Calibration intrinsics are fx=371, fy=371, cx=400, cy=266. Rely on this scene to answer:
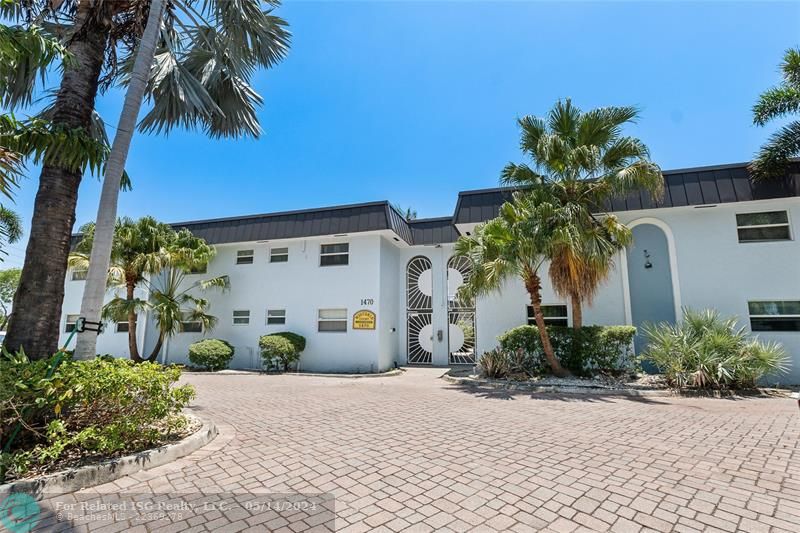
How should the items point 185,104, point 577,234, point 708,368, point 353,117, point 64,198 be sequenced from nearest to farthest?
point 64,198 → point 185,104 → point 708,368 → point 577,234 → point 353,117

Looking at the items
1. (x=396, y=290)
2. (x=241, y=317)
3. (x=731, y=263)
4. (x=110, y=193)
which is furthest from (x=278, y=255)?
(x=731, y=263)

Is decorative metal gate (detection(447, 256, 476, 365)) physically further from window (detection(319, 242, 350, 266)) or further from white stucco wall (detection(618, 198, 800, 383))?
white stucco wall (detection(618, 198, 800, 383))

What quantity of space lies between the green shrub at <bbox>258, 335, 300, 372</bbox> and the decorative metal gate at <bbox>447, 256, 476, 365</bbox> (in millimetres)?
6592

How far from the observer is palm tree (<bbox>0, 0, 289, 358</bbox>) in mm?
4648

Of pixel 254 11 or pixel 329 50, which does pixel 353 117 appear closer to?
pixel 329 50

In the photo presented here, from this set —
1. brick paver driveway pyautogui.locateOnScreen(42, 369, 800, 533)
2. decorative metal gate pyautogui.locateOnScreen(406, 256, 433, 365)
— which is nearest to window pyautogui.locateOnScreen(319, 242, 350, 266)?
decorative metal gate pyautogui.locateOnScreen(406, 256, 433, 365)

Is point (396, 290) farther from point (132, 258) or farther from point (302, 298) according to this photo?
point (132, 258)

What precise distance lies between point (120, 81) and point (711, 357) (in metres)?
14.5

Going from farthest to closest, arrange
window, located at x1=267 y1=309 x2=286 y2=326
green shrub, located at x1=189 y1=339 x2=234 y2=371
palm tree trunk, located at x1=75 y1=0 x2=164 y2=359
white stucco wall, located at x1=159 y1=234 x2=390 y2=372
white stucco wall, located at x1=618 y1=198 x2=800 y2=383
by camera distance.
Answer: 1. window, located at x1=267 y1=309 x2=286 y2=326
2. white stucco wall, located at x1=159 y1=234 x2=390 y2=372
3. green shrub, located at x1=189 y1=339 x2=234 y2=371
4. white stucco wall, located at x1=618 y1=198 x2=800 y2=383
5. palm tree trunk, located at x1=75 y1=0 x2=164 y2=359

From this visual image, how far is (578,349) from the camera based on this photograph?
34.6 feet

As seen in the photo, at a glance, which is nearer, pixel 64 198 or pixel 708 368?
pixel 64 198

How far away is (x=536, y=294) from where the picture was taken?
34.7ft

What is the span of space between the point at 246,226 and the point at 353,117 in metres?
6.51

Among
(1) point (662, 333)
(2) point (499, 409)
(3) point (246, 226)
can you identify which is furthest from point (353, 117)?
(1) point (662, 333)
